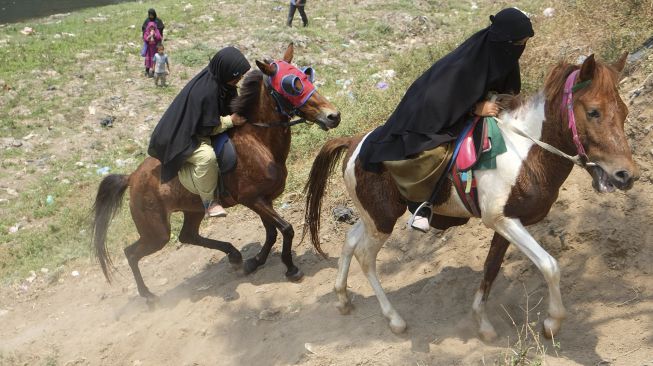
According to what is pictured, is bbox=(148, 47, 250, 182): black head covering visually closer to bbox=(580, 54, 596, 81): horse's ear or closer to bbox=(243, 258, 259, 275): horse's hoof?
bbox=(243, 258, 259, 275): horse's hoof

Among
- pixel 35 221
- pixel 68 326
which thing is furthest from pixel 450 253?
pixel 35 221

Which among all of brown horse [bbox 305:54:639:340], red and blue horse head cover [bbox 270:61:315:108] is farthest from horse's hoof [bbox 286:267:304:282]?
red and blue horse head cover [bbox 270:61:315:108]

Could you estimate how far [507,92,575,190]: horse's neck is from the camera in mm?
3676

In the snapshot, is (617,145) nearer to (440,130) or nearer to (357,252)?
(440,130)

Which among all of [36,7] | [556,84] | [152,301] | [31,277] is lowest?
[36,7]

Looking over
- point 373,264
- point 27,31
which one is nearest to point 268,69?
point 373,264

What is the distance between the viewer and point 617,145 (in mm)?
3379

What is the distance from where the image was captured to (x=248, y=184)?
565 cm

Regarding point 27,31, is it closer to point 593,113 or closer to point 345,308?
point 345,308

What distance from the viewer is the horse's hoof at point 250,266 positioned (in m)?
6.19

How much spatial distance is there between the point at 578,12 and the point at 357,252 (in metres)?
5.49

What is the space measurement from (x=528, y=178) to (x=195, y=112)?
9.32 ft

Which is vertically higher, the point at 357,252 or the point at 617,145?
the point at 617,145

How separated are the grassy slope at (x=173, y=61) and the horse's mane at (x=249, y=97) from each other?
73.1 inches
